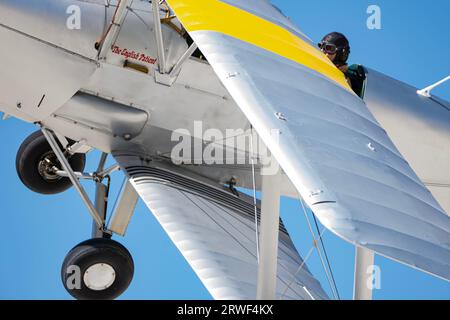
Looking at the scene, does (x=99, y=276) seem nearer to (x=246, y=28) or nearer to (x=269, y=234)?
(x=246, y=28)

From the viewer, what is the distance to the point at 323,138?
5.22 m

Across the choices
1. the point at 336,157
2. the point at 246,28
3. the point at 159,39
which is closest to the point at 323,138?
the point at 336,157

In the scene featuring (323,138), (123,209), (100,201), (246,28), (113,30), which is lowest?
(323,138)

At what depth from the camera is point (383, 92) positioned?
8242mm

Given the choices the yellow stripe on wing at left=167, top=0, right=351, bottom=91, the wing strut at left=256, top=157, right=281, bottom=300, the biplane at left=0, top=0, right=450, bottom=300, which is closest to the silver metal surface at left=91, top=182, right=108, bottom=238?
the biplane at left=0, top=0, right=450, bottom=300

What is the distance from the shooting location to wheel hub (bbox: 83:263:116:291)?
25.6ft

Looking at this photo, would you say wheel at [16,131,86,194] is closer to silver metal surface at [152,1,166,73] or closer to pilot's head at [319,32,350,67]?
silver metal surface at [152,1,166,73]

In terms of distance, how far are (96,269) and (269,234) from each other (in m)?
2.61

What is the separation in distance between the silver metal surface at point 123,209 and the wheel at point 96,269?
0.27 metres

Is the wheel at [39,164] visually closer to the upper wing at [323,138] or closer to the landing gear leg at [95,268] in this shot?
the landing gear leg at [95,268]

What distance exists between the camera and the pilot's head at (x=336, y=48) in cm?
791

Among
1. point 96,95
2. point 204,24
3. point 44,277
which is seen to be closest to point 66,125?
point 96,95

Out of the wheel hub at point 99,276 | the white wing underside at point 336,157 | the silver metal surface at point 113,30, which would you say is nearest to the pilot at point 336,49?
the silver metal surface at point 113,30
